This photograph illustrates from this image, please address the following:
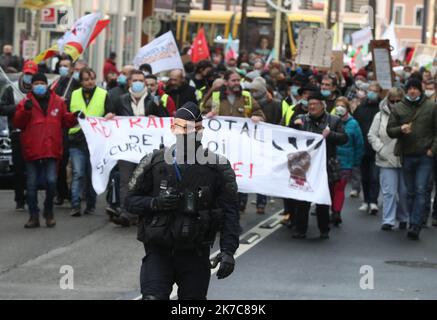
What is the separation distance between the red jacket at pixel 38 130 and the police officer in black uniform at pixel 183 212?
6.59 m

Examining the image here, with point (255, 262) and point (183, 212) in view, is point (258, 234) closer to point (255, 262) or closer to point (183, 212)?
point (255, 262)

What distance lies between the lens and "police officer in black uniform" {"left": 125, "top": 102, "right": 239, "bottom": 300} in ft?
27.1

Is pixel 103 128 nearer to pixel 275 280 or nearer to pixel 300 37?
pixel 275 280

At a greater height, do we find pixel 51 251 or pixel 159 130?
pixel 159 130

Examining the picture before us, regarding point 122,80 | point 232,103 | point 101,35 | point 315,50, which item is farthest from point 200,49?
point 232,103

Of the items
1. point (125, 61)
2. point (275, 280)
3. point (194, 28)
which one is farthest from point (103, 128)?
point (194, 28)

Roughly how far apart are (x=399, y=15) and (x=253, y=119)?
3283 inches

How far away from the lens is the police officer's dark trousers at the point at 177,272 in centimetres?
830

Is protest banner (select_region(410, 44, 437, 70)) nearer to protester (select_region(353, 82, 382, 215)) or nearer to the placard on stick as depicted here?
the placard on stick

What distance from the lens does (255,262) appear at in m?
13.3

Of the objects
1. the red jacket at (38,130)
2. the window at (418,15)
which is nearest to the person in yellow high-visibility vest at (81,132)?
the red jacket at (38,130)

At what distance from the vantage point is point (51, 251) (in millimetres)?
13641

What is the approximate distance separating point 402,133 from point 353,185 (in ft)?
15.4

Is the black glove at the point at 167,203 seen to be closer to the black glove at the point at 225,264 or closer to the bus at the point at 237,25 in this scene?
the black glove at the point at 225,264
